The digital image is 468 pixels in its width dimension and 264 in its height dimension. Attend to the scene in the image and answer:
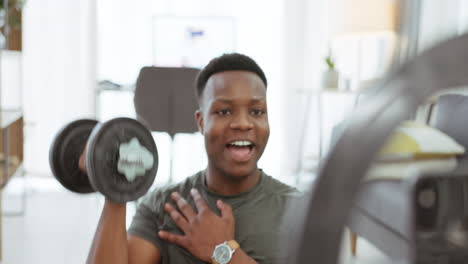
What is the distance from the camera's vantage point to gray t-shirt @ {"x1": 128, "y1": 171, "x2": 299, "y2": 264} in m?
1.02

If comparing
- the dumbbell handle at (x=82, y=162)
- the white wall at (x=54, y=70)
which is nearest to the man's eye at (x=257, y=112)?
the dumbbell handle at (x=82, y=162)

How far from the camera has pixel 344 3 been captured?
15.8 ft

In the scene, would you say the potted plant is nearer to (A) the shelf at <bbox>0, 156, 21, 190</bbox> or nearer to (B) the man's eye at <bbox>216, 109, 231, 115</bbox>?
(A) the shelf at <bbox>0, 156, 21, 190</bbox>

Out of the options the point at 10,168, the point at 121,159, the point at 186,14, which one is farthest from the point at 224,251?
the point at 186,14

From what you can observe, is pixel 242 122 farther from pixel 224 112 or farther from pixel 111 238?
pixel 111 238

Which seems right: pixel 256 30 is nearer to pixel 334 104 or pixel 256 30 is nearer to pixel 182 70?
pixel 334 104

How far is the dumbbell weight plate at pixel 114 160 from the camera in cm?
85

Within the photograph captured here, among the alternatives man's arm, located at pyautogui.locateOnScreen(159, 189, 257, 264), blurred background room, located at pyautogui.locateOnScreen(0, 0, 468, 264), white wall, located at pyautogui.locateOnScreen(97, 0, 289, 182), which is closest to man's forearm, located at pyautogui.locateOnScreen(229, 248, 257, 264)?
man's arm, located at pyautogui.locateOnScreen(159, 189, 257, 264)

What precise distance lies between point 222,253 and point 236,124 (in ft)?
0.73

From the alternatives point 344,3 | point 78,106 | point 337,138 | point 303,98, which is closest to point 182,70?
point 78,106

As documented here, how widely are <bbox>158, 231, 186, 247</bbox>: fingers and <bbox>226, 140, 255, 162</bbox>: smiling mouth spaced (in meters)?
0.16

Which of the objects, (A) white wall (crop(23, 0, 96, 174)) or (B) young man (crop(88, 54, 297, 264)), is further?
(A) white wall (crop(23, 0, 96, 174))

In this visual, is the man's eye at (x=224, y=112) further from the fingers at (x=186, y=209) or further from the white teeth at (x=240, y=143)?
the fingers at (x=186, y=209)

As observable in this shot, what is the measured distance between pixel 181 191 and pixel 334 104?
3.74 metres
